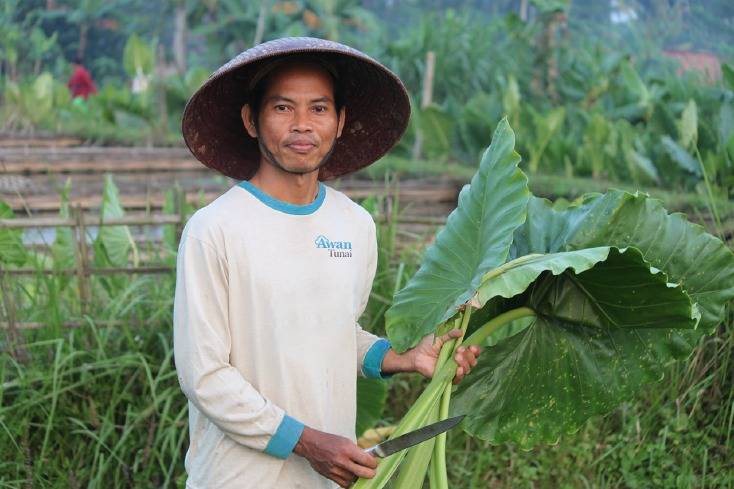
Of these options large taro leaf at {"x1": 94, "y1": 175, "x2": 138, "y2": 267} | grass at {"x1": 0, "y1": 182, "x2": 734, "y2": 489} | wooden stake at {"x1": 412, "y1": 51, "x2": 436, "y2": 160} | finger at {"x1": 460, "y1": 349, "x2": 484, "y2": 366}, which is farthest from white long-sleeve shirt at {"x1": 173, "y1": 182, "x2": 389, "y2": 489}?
wooden stake at {"x1": 412, "y1": 51, "x2": 436, "y2": 160}

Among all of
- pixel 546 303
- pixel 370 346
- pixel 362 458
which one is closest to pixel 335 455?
pixel 362 458

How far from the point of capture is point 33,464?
3.48 meters

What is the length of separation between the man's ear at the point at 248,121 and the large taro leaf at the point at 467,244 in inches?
17.2

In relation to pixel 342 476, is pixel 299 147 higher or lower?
higher

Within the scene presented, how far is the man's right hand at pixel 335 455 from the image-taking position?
2041 millimetres

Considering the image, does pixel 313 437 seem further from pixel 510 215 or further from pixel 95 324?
pixel 95 324

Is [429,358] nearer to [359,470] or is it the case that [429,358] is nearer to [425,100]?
[359,470]

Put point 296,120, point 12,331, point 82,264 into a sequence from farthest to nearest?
point 82,264
point 12,331
point 296,120

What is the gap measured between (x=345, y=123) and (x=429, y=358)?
56cm

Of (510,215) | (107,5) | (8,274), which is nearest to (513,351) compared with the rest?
(510,215)

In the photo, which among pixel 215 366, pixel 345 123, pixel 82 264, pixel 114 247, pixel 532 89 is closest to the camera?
pixel 215 366

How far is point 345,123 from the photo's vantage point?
2.48 m

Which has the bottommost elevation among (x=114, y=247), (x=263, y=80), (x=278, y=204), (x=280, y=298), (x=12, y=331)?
(x=12, y=331)

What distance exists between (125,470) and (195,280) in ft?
5.21
